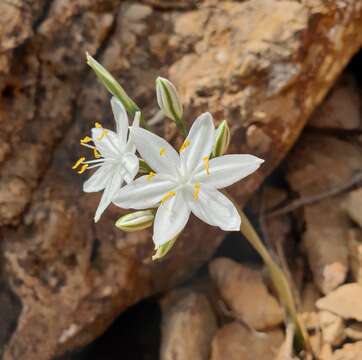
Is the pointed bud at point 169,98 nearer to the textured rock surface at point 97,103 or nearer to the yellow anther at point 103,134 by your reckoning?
the yellow anther at point 103,134

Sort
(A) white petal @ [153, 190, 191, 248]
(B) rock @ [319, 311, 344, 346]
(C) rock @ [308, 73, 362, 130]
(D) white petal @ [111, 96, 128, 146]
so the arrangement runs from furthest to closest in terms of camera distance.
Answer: (C) rock @ [308, 73, 362, 130] < (B) rock @ [319, 311, 344, 346] < (D) white petal @ [111, 96, 128, 146] < (A) white petal @ [153, 190, 191, 248]

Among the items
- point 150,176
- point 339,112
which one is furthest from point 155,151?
point 339,112

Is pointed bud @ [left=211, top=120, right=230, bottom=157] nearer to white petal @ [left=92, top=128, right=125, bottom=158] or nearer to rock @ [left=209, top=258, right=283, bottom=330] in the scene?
white petal @ [left=92, top=128, right=125, bottom=158]

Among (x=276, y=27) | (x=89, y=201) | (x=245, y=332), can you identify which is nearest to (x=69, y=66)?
(x=89, y=201)

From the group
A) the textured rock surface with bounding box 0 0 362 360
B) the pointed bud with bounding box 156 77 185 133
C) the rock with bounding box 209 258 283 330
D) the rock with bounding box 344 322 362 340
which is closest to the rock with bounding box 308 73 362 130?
the textured rock surface with bounding box 0 0 362 360

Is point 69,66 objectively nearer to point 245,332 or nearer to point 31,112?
point 31,112

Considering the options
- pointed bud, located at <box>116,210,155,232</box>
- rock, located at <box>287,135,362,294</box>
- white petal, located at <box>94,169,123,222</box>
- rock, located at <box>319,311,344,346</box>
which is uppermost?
white petal, located at <box>94,169,123,222</box>
